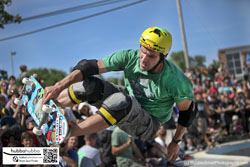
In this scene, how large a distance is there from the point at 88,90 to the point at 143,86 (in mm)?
637

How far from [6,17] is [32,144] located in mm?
4633

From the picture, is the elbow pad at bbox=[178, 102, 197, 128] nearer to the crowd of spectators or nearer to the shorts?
the shorts

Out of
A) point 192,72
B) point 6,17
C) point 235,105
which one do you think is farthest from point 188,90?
point 192,72

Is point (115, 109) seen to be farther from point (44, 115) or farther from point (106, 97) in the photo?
point (44, 115)

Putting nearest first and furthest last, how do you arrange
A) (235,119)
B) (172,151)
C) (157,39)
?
(157,39), (172,151), (235,119)

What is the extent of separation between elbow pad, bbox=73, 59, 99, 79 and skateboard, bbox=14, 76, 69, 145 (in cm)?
47

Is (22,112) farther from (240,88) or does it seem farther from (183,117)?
(240,88)

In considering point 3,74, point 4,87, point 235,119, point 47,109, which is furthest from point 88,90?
point 235,119

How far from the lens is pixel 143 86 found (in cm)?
328

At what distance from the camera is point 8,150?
2.89m

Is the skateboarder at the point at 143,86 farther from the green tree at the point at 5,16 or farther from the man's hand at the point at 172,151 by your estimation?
the green tree at the point at 5,16

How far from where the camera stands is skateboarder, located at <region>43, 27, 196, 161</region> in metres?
3.05

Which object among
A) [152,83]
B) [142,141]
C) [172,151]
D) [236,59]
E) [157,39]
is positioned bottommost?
[142,141]

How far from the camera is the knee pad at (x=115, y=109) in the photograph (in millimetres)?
2758
